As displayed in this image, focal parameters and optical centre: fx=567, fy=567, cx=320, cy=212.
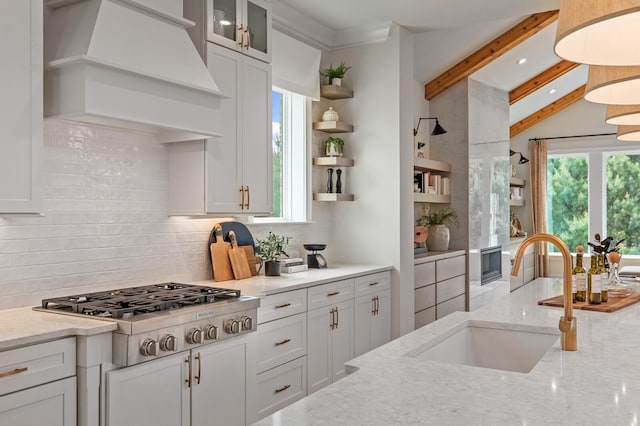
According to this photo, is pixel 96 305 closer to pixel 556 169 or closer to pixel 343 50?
pixel 343 50

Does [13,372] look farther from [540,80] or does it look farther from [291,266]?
[540,80]

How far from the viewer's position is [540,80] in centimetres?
789

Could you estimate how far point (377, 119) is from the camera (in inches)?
195

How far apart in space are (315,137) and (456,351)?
119 inches

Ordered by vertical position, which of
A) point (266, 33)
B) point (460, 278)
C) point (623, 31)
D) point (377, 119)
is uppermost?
point (266, 33)

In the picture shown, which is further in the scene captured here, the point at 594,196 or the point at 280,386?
the point at 594,196

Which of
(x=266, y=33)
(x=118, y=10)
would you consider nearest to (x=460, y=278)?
(x=266, y=33)

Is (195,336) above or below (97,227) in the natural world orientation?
below

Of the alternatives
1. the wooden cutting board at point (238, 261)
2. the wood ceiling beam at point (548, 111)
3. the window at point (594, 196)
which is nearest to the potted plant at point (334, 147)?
the wooden cutting board at point (238, 261)

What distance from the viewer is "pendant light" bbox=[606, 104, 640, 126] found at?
2.10m

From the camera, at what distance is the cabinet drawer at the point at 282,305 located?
334 cm

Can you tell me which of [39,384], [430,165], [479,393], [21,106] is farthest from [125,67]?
[430,165]

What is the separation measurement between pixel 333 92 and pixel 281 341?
234cm

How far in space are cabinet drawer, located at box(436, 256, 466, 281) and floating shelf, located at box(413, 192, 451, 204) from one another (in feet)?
2.16
